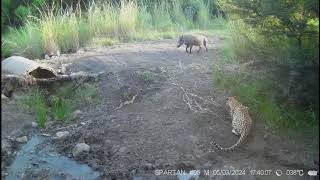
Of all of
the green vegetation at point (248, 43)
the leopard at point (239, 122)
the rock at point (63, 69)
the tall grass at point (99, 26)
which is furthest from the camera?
the tall grass at point (99, 26)

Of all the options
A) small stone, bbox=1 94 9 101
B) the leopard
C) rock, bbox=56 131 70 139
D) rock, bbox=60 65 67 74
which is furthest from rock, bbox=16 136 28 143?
the leopard

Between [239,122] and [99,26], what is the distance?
5.75 meters

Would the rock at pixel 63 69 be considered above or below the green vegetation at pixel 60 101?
above

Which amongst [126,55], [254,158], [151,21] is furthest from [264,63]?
[151,21]

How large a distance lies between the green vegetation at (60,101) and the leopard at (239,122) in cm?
204

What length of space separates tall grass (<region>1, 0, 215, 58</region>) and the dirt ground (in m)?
1.81

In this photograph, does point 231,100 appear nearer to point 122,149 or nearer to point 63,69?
point 122,149

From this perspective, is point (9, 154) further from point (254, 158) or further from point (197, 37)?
point (197, 37)

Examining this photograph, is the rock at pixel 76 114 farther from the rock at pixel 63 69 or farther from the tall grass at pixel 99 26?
the tall grass at pixel 99 26

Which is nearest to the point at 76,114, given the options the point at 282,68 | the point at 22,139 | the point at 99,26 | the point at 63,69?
the point at 22,139

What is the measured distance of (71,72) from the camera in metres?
7.57

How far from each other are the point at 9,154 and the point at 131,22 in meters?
5.69

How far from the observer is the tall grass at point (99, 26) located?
9.42 meters

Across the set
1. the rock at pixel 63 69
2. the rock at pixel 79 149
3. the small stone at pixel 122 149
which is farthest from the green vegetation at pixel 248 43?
the small stone at pixel 122 149
